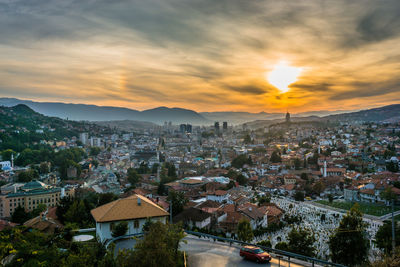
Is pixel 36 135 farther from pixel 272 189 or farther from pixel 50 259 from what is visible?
pixel 50 259

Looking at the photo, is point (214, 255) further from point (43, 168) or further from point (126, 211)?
point (43, 168)

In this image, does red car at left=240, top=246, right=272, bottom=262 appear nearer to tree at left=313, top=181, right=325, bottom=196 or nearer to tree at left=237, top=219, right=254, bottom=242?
tree at left=237, top=219, right=254, bottom=242

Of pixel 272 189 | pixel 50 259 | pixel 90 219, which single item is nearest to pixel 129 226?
pixel 50 259

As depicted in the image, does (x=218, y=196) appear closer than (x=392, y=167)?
Yes

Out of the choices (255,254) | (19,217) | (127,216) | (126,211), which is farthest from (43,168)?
(255,254)

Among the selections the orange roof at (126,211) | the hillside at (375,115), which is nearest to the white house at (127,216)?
the orange roof at (126,211)

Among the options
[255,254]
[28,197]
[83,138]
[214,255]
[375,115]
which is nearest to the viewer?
[255,254]

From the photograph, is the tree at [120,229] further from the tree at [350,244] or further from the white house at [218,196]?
the white house at [218,196]
